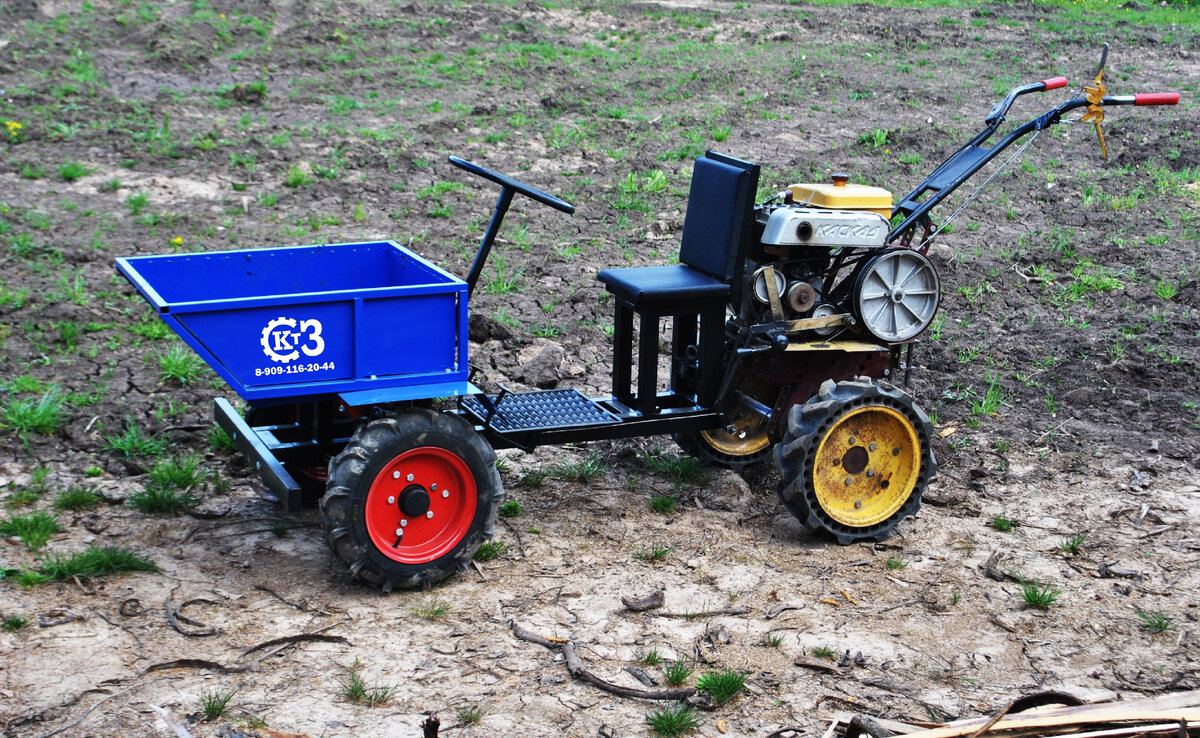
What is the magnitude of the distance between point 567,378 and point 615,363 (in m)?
1.56

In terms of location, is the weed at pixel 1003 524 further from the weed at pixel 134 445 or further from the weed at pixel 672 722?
the weed at pixel 134 445

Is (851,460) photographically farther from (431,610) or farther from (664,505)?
(431,610)

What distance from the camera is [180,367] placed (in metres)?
7.06

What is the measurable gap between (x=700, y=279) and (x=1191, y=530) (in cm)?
270

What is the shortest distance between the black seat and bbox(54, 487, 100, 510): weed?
259cm

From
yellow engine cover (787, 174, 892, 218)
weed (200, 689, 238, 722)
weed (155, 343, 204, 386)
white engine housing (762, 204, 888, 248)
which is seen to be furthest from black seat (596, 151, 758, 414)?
weed (155, 343, 204, 386)

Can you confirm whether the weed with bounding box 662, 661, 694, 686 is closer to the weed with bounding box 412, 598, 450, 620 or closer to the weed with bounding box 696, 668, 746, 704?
the weed with bounding box 696, 668, 746, 704

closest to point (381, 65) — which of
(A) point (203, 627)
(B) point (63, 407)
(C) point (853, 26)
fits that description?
(C) point (853, 26)

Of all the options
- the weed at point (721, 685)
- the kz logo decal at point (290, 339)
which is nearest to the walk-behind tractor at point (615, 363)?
the kz logo decal at point (290, 339)

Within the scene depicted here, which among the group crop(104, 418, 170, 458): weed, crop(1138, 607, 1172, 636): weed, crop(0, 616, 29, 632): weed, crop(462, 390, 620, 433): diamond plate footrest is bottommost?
crop(0, 616, 29, 632): weed

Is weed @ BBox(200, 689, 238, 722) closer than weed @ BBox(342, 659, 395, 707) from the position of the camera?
Yes

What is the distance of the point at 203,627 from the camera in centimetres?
471

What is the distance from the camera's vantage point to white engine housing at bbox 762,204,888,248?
570cm

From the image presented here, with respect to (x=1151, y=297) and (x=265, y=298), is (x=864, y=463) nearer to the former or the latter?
(x=265, y=298)
